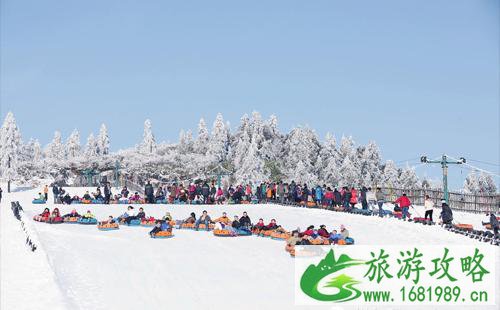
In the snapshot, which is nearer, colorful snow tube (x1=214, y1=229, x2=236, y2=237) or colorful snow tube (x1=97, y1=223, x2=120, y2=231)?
colorful snow tube (x1=214, y1=229, x2=236, y2=237)

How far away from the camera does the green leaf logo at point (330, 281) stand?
1761 cm

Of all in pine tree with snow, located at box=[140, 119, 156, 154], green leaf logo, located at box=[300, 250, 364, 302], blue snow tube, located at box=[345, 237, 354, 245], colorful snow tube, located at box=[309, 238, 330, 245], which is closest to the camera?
green leaf logo, located at box=[300, 250, 364, 302]

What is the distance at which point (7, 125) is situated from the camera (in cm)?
8819

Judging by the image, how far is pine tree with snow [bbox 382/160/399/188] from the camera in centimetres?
8810

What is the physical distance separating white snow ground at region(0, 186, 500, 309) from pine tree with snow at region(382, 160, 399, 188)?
5526 cm

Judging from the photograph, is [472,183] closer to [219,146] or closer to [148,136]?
[219,146]

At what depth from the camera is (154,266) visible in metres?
21.5

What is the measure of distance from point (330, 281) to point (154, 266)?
654cm

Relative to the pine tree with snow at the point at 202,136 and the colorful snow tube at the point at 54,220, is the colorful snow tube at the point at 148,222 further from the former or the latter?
the pine tree with snow at the point at 202,136

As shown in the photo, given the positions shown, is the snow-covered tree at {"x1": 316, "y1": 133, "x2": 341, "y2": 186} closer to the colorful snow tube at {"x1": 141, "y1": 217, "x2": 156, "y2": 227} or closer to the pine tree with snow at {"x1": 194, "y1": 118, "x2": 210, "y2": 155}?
the pine tree with snow at {"x1": 194, "y1": 118, "x2": 210, "y2": 155}

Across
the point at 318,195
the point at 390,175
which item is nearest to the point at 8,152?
the point at 390,175

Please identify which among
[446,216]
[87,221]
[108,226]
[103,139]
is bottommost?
[108,226]

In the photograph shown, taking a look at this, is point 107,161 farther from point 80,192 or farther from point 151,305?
point 151,305

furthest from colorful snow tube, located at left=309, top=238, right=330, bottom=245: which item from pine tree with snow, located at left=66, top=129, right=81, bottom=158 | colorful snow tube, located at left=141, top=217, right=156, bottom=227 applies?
pine tree with snow, located at left=66, top=129, right=81, bottom=158
